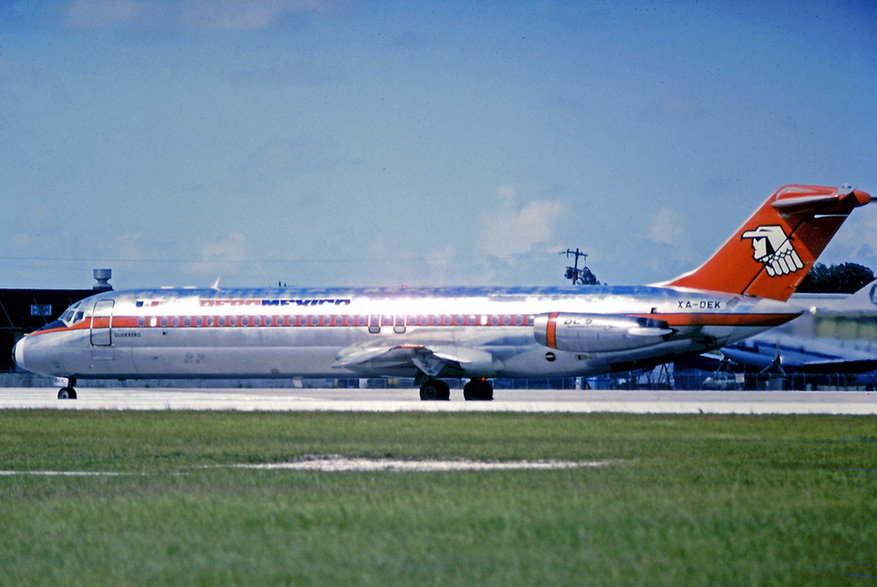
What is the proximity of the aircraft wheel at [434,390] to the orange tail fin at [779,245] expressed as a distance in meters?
9.83

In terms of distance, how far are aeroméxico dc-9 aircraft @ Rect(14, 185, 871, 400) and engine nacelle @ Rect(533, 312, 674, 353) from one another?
0.04 meters

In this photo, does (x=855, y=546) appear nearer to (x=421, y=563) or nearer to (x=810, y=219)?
(x=421, y=563)

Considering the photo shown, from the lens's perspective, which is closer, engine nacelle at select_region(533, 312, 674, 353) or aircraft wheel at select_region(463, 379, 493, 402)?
engine nacelle at select_region(533, 312, 674, 353)

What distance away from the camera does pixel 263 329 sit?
1777 inches

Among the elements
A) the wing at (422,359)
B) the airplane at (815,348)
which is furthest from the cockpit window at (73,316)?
the airplane at (815,348)

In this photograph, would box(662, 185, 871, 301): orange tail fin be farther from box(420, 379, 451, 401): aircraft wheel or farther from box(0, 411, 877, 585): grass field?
box(0, 411, 877, 585): grass field

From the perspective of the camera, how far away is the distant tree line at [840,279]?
14225 cm

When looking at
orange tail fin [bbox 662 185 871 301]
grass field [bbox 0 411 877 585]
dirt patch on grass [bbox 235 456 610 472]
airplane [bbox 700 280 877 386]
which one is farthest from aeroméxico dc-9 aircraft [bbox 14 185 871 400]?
dirt patch on grass [bbox 235 456 610 472]

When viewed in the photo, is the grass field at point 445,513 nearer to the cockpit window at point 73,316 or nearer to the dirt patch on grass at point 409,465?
the dirt patch on grass at point 409,465

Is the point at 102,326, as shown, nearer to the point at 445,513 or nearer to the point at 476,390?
the point at 476,390

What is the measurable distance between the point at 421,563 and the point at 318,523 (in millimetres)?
2593

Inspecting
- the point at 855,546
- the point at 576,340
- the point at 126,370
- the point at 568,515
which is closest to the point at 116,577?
the point at 568,515

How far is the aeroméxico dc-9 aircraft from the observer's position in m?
40.7

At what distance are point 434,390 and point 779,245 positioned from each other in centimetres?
1267
